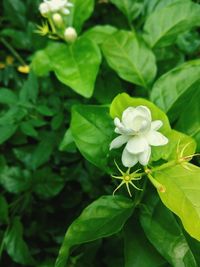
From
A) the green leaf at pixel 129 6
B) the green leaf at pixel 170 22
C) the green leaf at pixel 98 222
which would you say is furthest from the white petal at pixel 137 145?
the green leaf at pixel 129 6

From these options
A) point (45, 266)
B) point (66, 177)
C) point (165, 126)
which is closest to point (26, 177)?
point (66, 177)

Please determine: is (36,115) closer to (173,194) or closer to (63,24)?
(63,24)

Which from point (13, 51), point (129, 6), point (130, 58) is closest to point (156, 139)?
point (130, 58)

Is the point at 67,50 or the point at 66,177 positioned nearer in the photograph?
the point at 67,50

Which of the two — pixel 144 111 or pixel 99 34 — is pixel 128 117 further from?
pixel 99 34

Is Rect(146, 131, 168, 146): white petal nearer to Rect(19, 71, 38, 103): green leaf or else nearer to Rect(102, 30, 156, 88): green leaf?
Rect(102, 30, 156, 88): green leaf

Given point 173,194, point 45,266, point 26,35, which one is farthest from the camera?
point 26,35

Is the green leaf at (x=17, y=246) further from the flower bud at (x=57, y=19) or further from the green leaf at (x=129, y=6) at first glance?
the green leaf at (x=129, y=6)

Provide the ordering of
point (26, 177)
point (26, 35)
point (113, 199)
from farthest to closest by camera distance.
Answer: point (26, 35) → point (26, 177) → point (113, 199)
